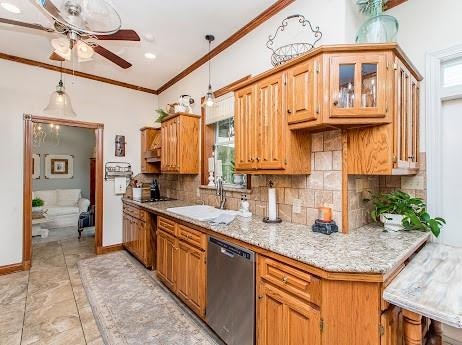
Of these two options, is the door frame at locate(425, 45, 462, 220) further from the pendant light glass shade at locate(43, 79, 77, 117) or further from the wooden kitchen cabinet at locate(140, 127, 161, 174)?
the wooden kitchen cabinet at locate(140, 127, 161, 174)

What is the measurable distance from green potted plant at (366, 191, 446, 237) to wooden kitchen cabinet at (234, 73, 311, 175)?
69 cm

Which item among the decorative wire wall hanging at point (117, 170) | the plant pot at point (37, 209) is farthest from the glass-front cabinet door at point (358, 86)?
the plant pot at point (37, 209)

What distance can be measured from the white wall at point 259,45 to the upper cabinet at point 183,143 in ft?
1.00

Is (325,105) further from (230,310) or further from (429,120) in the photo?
(230,310)

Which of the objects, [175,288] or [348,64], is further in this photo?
[175,288]

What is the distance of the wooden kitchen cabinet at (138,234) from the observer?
3443 mm

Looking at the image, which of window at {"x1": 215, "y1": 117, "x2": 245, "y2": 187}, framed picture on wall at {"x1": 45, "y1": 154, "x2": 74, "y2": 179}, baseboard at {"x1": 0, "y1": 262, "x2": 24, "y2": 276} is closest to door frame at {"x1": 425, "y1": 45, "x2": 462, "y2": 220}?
window at {"x1": 215, "y1": 117, "x2": 245, "y2": 187}

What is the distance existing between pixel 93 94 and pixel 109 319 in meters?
3.57

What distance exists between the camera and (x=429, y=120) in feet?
6.55

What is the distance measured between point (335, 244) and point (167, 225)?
1881mm

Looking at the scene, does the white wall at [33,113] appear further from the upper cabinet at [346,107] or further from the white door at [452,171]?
the white door at [452,171]

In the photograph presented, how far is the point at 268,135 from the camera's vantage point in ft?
6.64

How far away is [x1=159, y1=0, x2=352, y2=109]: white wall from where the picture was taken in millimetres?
1913

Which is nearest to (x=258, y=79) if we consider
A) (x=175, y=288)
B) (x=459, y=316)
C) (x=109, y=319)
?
(x=459, y=316)
